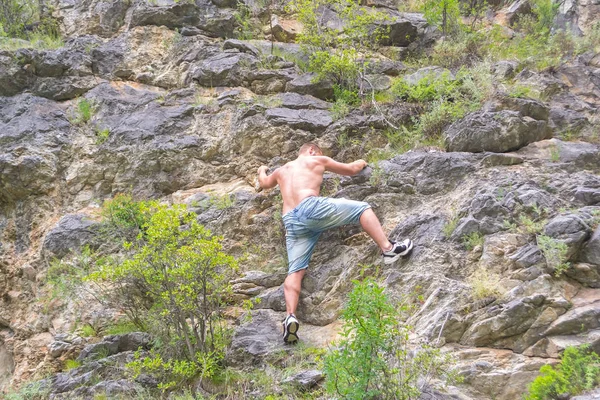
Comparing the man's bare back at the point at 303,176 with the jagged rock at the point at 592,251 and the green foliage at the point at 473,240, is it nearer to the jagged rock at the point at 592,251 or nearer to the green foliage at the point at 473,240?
the green foliage at the point at 473,240

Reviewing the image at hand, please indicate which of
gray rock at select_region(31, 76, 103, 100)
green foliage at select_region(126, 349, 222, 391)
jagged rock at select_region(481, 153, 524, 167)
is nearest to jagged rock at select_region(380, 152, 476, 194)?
jagged rock at select_region(481, 153, 524, 167)

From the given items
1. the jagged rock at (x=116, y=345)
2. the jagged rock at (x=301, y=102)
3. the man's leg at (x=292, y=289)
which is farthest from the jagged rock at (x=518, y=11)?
the jagged rock at (x=116, y=345)

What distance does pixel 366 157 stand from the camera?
759 centimetres

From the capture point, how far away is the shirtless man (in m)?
5.34

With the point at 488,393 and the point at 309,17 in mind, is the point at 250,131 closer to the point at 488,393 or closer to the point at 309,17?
the point at 309,17

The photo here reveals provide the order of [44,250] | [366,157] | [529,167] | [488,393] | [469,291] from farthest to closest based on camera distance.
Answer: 1. [366,157]
2. [44,250]
3. [529,167]
4. [469,291]
5. [488,393]

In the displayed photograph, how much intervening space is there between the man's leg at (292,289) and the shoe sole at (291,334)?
0.78ft

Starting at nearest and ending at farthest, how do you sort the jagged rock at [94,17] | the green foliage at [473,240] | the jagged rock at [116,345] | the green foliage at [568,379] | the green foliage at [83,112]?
the green foliage at [568,379] → the green foliage at [473,240] → the jagged rock at [116,345] → the green foliage at [83,112] → the jagged rock at [94,17]

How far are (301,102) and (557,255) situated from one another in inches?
209

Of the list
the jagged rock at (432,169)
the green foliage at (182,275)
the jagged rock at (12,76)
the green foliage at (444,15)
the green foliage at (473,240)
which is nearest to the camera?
the green foliage at (182,275)

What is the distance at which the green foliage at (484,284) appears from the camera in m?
4.48

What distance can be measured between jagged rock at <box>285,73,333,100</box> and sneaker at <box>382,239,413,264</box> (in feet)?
14.7

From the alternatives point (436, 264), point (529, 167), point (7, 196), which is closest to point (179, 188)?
point (7, 196)

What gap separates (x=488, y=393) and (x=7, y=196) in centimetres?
736
